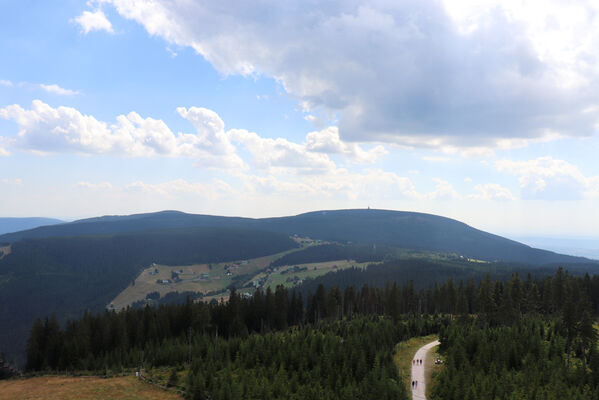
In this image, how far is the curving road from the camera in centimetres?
5816

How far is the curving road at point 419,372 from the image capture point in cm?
5816

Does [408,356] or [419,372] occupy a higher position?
[419,372]

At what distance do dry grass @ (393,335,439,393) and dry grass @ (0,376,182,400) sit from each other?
41.7 m

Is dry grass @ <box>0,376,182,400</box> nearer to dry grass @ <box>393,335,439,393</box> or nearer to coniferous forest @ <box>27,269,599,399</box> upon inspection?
coniferous forest @ <box>27,269,599,399</box>

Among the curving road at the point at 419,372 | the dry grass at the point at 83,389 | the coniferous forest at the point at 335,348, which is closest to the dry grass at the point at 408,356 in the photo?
the curving road at the point at 419,372

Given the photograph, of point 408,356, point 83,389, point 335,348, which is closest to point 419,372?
point 408,356

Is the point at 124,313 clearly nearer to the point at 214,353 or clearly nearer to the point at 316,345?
the point at 214,353

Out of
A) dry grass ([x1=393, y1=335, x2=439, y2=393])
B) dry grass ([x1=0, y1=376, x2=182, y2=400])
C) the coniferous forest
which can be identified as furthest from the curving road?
dry grass ([x1=0, y1=376, x2=182, y2=400])

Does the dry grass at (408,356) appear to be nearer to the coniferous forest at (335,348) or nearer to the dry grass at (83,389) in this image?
the coniferous forest at (335,348)

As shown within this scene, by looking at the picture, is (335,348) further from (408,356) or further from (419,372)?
(408,356)

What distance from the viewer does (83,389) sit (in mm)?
60000

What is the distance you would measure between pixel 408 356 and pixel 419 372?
38.8 ft

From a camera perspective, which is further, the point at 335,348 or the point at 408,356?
the point at 408,356

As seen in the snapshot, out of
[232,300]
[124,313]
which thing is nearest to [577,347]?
[232,300]
